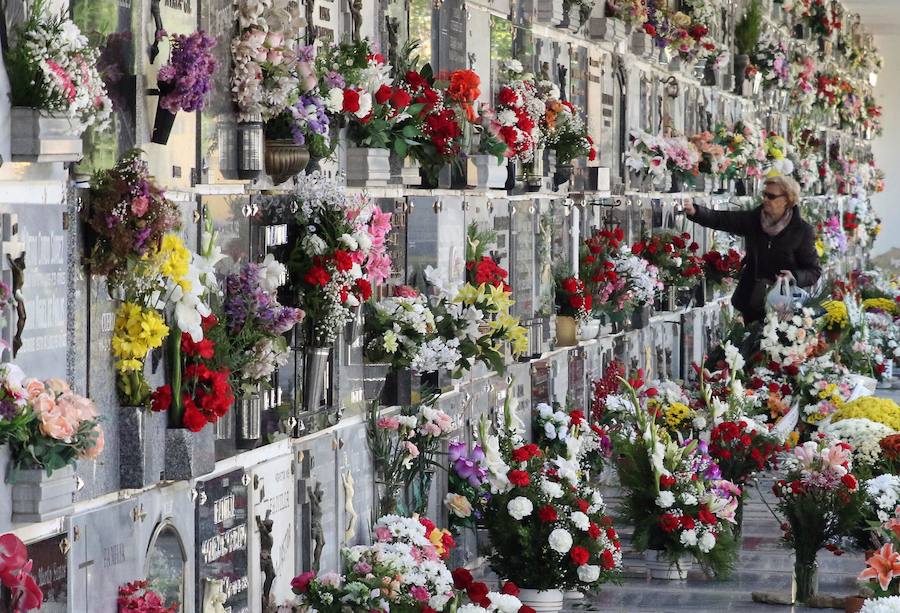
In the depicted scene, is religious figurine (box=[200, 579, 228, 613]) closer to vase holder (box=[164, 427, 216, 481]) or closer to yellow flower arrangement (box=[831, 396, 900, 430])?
vase holder (box=[164, 427, 216, 481])

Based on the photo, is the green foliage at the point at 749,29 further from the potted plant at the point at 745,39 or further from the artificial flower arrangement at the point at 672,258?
the artificial flower arrangement at the point at 672,258

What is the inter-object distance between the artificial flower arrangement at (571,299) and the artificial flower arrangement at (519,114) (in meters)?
1.02

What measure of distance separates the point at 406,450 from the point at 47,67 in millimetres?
3230

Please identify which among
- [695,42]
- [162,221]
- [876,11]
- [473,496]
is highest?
[876,11]

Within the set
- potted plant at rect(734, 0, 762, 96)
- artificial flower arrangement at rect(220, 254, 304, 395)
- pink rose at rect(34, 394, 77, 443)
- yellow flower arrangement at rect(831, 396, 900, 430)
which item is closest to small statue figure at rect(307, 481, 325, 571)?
artificial flower arrangement at rect(220, 254, 304, 395)

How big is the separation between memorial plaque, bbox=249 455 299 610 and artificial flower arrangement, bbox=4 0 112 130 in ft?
6.31

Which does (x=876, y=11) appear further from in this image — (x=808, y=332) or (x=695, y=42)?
(x=808, y=332)

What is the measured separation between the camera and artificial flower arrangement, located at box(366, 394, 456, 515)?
21.9 feet

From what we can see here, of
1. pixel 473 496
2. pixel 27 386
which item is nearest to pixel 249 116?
pixel 27 386

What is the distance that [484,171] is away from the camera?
7.73 metres

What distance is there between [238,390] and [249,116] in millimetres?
866

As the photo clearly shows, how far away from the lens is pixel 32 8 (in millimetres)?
3865

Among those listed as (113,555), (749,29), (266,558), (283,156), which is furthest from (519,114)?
(749,29)

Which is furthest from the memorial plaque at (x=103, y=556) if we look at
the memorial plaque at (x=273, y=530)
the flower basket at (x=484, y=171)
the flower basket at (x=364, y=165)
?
the flower basket at (x=484, y=171)
